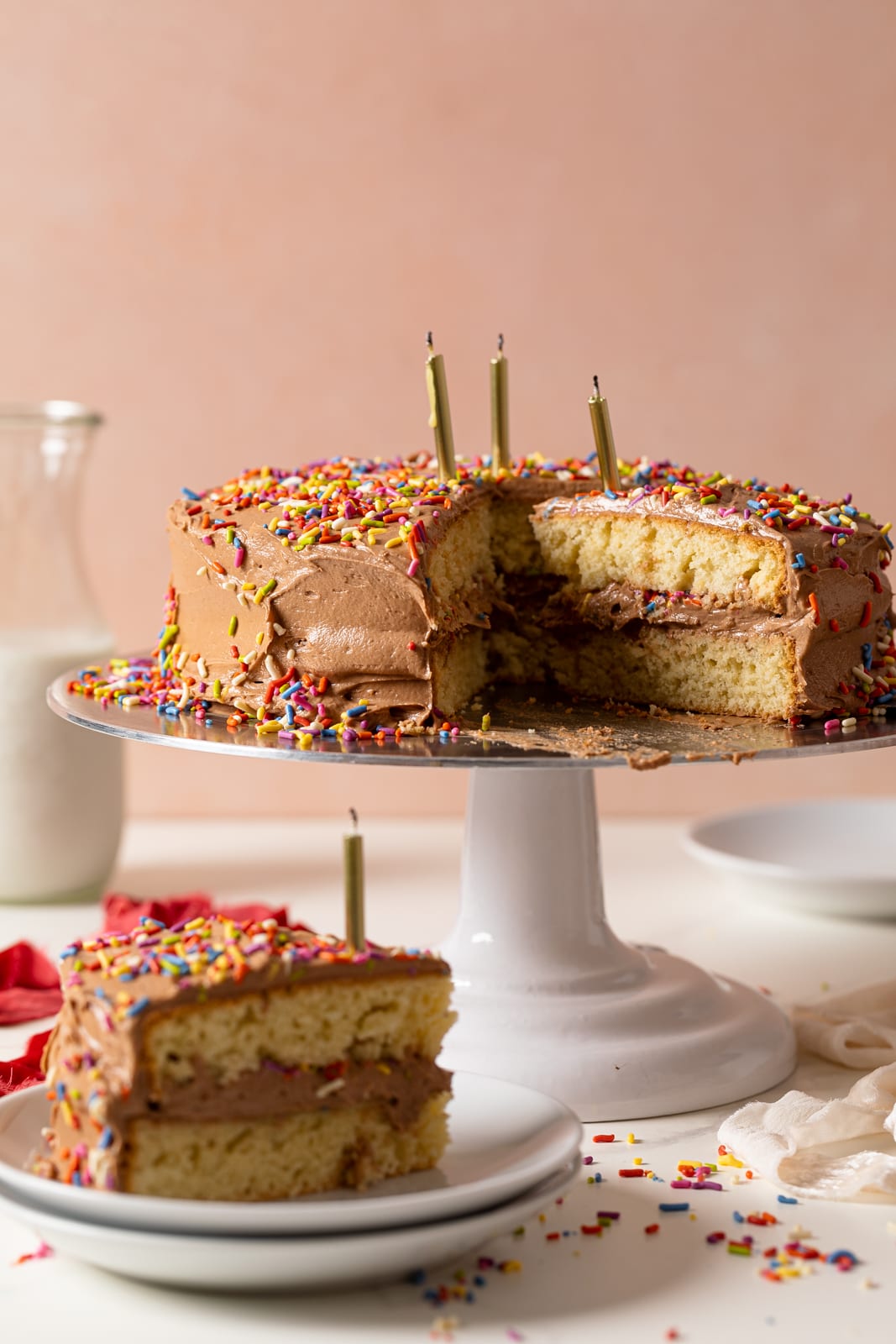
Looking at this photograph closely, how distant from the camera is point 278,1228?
5.31 feet

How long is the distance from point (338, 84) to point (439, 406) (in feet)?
6.69

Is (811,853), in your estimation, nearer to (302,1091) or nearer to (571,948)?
(571,948)

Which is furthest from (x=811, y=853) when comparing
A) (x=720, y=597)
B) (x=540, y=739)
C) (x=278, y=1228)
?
(x=278, y=1228)

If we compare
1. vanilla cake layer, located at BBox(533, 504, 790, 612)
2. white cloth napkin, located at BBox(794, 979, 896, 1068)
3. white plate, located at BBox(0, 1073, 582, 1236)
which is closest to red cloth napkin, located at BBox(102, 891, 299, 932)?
vanilla cake layer, located at BBox(533, 504, 790, 612)

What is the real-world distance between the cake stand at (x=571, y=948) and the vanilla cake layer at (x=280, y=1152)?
46 cm

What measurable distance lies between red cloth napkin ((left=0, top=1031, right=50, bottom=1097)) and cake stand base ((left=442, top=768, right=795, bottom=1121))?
0.61 meters

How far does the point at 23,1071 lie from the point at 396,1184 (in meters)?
0.77

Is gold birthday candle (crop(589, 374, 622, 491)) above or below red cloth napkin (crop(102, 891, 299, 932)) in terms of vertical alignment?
above

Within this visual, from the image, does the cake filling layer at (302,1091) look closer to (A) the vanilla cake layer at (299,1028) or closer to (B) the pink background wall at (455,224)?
(A) the vanilla cake layer at (299,1028)

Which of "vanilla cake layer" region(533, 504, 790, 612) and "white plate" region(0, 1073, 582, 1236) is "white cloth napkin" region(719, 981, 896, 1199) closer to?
"white plate" region(0, 1073, 582, 1236)

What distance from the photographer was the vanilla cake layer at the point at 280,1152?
68.7 inches

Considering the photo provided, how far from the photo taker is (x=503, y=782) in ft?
8.39

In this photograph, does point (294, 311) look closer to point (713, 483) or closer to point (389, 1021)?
Answer: point (713, 483)

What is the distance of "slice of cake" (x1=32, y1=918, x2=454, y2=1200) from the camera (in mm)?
1741
